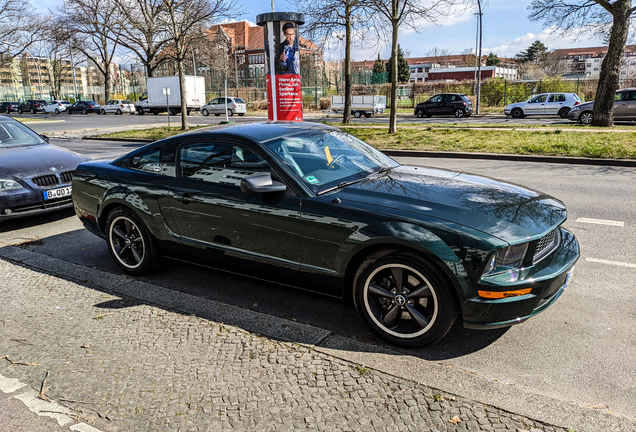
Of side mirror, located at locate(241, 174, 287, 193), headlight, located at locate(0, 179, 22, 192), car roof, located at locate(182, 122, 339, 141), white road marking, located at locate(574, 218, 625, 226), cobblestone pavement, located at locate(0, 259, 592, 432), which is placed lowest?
cobblestone pavement, located at locate(0, 259, 592, 432)

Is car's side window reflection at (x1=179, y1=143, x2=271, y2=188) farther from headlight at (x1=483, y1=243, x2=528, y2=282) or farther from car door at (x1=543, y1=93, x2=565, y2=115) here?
car door at (x1=543, y1=93, x2=565, y2=115)

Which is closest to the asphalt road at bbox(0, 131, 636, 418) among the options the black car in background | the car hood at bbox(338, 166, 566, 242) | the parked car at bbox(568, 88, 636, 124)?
the car hood at bbox(338, 166, 566, 242)

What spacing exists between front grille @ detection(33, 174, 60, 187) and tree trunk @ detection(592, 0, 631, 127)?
717 inches

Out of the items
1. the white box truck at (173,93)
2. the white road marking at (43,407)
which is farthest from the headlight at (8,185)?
the white box truck at (173,93)

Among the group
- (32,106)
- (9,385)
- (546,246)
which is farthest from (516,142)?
(32,106)

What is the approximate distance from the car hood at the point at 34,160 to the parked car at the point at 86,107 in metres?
49.6

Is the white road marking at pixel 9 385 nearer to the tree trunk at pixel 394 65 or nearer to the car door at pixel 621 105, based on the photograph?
the tree trunk at pixel 394 65

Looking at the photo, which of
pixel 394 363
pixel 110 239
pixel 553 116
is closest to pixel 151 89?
pixel 553 116

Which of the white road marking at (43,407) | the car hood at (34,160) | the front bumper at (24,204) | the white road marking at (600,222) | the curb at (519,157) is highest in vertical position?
the car hood at (34,160)

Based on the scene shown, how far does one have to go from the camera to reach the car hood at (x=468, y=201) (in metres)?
3.22

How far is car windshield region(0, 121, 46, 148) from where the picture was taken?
8.03m

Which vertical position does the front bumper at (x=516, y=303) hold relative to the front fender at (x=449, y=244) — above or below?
below

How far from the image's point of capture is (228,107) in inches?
1560

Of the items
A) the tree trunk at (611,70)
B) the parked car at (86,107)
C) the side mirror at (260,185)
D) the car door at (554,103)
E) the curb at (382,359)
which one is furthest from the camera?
the parked car at (86,107)
